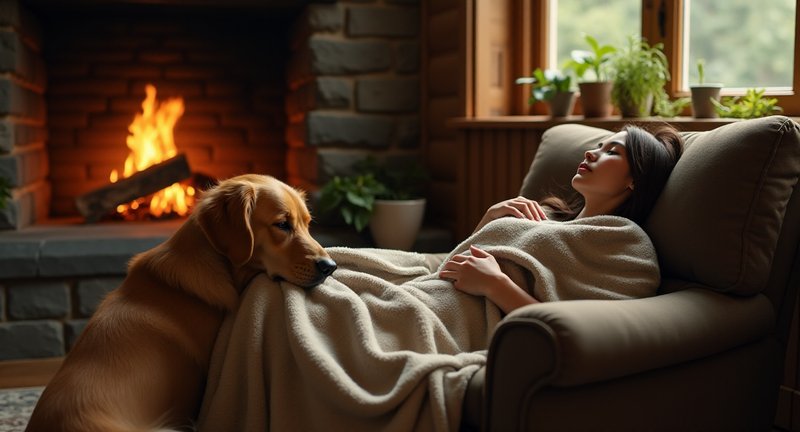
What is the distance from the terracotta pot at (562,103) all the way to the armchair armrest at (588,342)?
1.56 m

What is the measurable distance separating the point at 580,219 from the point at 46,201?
286 cm

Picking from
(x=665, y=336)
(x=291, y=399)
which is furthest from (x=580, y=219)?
(x=291, y=399)

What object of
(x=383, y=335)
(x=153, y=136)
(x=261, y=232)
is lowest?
(x=383, y=335)

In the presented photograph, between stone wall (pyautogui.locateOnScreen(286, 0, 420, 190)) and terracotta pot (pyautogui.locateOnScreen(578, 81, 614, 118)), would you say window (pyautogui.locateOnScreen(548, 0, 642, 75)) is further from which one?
stone wall (pyautogui.locateOnScreen(286, 0, 420, 190))

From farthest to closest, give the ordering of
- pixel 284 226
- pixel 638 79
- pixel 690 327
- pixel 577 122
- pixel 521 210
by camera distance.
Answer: pixel 577 122, pixel 638 79, pixel 521 210, pixel 284 226, pixel 690 327

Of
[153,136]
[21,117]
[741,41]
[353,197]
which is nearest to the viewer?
[741,41]

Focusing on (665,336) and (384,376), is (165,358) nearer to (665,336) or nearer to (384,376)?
(384,376)

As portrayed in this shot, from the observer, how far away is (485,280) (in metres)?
1.87

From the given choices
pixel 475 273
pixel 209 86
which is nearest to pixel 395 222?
pixel 209 86

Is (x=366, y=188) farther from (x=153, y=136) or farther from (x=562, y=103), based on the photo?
(x=153, y=136)

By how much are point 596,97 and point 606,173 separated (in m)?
1.08

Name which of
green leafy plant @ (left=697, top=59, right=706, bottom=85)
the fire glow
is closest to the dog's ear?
green leafy plant @ (left=697, top=59, right=706, bottom=85)

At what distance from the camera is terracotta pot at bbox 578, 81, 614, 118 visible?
3.04 meters

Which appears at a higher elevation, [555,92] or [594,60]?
[594,60]
